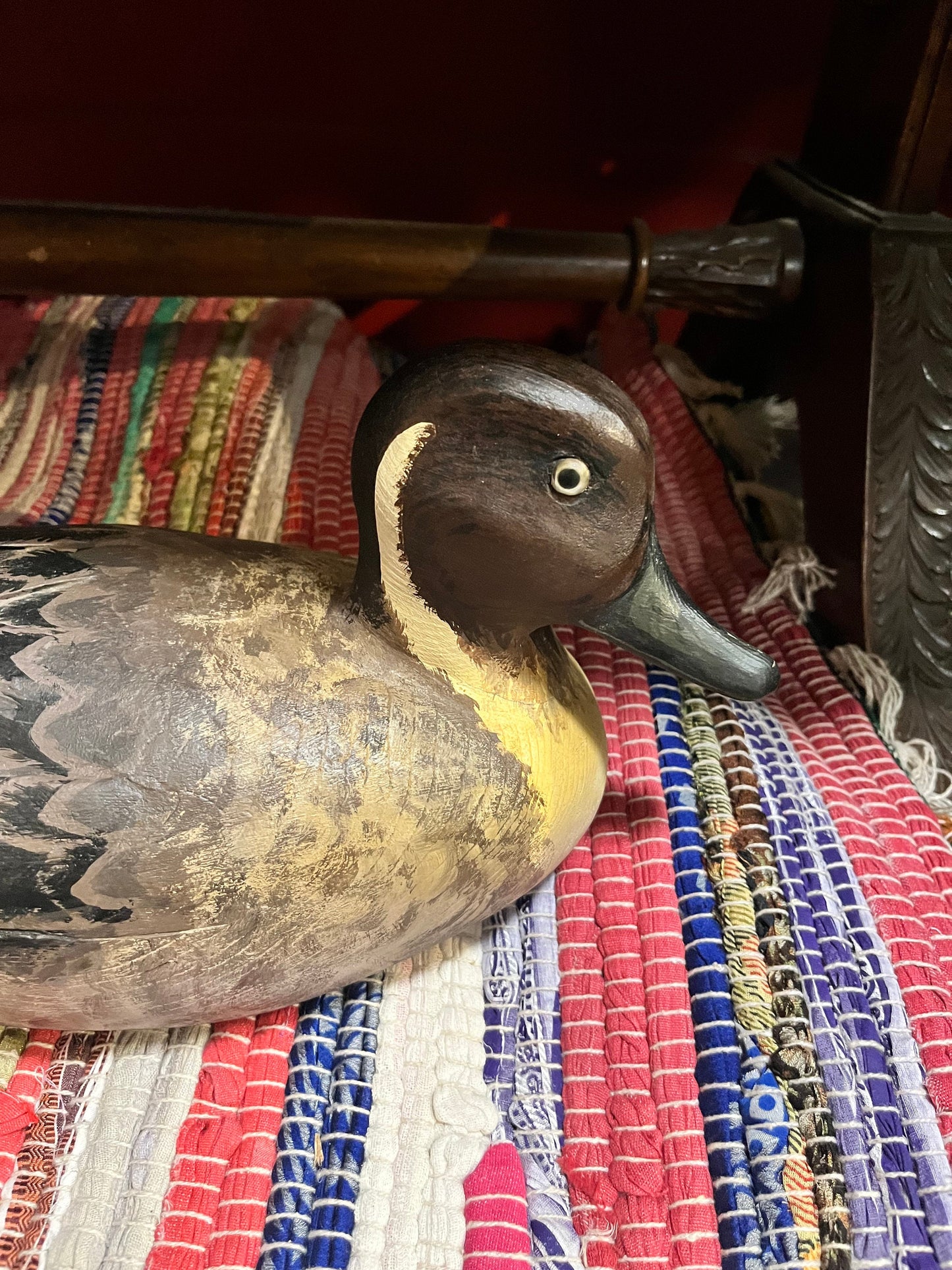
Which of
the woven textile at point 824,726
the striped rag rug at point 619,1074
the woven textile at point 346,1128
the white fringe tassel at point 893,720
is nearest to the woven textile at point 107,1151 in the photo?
the striped rag rug at point 619,1074

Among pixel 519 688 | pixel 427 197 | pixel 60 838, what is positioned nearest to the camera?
pixel 60 838

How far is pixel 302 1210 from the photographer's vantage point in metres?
0.53

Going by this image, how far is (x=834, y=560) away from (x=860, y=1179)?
0.55 m

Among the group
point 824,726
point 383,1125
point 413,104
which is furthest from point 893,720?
point 413,104

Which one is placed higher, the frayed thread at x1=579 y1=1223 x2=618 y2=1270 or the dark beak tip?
the dark beak tip

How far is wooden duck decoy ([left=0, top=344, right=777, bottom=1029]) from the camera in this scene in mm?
466

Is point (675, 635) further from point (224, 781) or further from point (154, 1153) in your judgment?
Result: point (154, 1153)

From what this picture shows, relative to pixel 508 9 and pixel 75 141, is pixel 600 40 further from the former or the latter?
pixel 75 141

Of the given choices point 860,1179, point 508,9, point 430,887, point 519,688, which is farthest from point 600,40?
point 860,1179

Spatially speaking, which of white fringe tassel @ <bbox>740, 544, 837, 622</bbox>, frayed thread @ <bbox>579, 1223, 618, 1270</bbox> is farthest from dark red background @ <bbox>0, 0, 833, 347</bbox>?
frayed thread @ <bbox>579, 1223, 618, 1270</bbox>

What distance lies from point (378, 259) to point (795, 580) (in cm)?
51

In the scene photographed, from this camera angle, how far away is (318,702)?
1.65 feet

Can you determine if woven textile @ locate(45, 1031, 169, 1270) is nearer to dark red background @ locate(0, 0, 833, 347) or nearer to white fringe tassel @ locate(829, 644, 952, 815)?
white fringe tassel @ locate(829, 644, 952, 815)

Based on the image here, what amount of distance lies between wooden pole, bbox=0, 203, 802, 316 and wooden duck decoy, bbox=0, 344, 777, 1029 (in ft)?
1.42
